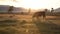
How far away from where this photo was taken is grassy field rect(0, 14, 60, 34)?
2.06m

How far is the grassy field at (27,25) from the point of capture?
2055 mm

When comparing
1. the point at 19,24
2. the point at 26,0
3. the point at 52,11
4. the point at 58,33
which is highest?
the point at 26,0

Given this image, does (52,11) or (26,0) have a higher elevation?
(26,0)

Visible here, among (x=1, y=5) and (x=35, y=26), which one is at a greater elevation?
(x=1, y=5)

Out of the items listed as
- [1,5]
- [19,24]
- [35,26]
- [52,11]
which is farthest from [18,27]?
[52,11]

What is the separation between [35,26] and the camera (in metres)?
2.09

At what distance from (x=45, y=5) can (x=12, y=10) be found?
449 millimetres

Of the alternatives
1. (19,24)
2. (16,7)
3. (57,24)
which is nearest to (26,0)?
(16,7)

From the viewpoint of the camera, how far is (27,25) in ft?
6.82

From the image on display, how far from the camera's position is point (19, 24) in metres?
2.08

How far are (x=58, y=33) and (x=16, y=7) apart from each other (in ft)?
2.15

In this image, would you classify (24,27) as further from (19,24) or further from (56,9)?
(56,9)

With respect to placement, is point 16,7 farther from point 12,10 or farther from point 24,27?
point 24,27

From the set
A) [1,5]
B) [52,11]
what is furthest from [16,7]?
[52,11]
